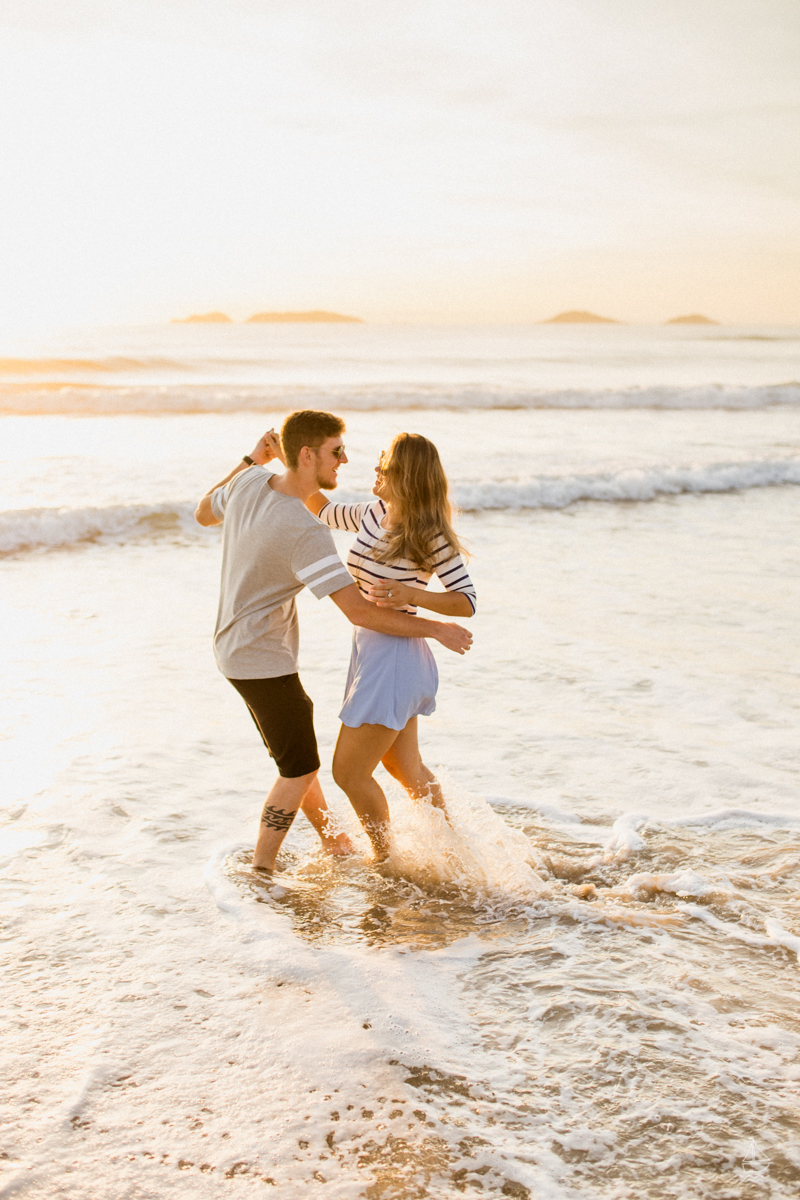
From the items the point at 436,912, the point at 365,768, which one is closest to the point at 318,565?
the point at 365,768

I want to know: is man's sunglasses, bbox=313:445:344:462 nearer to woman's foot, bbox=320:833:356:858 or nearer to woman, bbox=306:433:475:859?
woman, bbox=306:433:475:859

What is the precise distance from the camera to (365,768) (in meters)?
3.96

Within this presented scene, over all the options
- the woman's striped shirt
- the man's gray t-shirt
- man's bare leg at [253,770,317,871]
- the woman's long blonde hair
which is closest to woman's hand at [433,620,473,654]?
the woman's striped shirt

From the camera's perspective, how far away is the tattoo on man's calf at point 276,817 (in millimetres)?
4059

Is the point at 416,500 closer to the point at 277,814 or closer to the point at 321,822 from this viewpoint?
the point at 277,814

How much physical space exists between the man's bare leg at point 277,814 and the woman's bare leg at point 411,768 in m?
0.36

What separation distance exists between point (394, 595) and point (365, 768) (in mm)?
797

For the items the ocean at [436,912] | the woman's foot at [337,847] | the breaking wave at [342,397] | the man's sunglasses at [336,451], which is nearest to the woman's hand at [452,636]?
the man's sunglasses at [336,451]

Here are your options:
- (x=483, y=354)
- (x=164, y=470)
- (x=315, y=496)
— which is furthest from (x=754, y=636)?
(x=483, y=354)

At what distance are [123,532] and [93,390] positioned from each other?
15.2 m

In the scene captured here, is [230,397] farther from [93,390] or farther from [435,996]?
[435,996]

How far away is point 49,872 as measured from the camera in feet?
13.8

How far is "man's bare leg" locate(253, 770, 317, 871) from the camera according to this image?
4016 millimetres

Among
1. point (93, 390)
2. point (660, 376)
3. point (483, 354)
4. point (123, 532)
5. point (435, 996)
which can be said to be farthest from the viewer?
point (483, 354)
